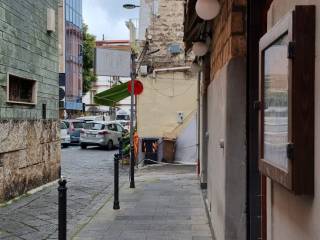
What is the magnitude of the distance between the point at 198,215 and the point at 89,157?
51.0ft

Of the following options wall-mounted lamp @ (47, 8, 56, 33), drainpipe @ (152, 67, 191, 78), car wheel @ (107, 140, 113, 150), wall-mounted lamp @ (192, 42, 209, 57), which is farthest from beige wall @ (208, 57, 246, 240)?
car wheel @ (107, 140, 113, 150)

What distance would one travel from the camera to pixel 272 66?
9.38 ft

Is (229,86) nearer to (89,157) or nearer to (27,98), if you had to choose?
(27,98)

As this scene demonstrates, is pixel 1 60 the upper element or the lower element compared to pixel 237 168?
upper

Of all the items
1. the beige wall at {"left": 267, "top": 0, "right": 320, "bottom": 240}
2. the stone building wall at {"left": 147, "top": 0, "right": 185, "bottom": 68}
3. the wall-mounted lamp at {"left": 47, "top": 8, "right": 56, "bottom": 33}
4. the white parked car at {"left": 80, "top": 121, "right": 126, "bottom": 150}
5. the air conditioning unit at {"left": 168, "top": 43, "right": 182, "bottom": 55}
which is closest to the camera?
the beige wall at {"left": 267, "top": 0, "right": 320, "bottom": 240}

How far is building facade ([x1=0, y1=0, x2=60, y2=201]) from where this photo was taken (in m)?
10.2

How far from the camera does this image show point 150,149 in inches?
742

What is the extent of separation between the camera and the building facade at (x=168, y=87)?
1908 centimetres

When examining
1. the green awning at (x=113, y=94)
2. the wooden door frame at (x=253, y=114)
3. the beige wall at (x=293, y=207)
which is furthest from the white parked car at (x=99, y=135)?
the beige wall at (x=293, y=207)

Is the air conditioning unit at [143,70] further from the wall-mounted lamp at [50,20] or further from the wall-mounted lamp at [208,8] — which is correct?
the wall-mounted lamp at [208,8]

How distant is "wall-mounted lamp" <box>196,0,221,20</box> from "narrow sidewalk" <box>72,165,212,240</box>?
2.97 m

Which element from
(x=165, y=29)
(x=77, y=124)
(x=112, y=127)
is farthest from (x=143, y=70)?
(x=77, y=124)

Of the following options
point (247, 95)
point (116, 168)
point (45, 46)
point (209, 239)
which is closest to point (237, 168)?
point (247, 95)

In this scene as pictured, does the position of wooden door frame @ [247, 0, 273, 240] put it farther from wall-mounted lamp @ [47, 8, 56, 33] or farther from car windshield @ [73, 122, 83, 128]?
car windshield @ [73, 122, 83, 128]
